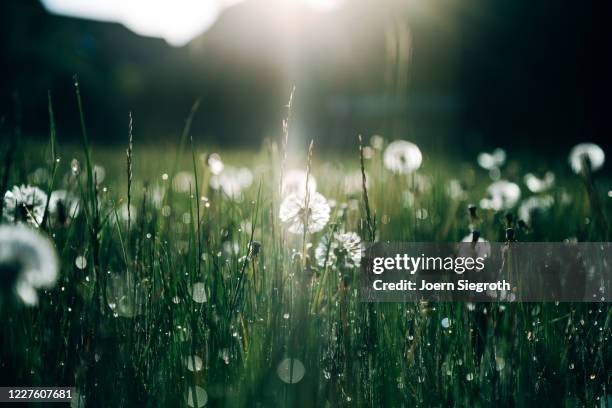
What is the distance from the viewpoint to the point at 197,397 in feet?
3.83

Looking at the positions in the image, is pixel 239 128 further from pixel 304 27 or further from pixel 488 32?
pixel 488 32

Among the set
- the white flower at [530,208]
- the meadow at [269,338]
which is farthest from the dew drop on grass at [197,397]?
the white flower at [530,208]

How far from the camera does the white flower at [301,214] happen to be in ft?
5.43

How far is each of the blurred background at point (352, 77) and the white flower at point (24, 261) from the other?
21.3 feet

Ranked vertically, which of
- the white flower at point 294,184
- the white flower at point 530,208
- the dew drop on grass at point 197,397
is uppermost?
Answer: the white flower at point 294,184

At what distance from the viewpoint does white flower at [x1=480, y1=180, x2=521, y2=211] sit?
251 centimetres

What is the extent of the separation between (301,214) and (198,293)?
46cm

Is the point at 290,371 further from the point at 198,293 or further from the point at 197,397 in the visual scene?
the point at 198,293

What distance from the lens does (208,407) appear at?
44.8 inches

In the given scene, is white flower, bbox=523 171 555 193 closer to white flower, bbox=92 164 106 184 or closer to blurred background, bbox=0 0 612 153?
white flower, bbox=92 164 106 184

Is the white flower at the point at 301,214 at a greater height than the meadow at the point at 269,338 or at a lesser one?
greater

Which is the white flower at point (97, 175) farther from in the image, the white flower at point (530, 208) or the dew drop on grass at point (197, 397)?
the white flower at point (530, 208)

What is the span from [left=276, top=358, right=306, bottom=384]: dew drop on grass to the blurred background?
21.1 feet

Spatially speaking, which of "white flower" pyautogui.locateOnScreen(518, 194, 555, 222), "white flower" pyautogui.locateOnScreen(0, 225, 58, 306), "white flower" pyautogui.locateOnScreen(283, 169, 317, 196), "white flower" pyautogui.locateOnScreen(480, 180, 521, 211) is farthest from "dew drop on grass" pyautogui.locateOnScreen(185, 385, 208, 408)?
"white flower" pyautogui.locateOnScreen(480, 180, 521, 211)
